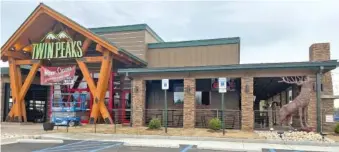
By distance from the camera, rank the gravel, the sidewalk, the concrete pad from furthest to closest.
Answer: the gravel, the sidewalk, the concrete pad

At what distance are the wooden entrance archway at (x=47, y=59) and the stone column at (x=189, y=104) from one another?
504cm

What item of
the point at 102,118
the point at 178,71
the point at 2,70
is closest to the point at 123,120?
the point at 102,118

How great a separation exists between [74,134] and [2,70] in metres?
13.9

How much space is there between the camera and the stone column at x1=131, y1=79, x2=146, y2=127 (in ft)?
63.6

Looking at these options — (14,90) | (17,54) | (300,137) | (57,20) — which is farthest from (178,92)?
(17,54)

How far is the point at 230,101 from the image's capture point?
70.8ft

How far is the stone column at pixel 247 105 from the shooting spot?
17078mm

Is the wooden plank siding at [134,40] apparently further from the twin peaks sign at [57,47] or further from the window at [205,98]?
the window at [205,98]

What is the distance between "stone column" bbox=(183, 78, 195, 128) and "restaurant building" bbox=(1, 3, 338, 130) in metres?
0.06

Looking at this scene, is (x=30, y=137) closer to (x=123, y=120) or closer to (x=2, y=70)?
(x=123, y=120)

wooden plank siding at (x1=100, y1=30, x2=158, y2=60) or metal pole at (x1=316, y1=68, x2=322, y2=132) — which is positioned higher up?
wooden plank siding at (x1=100, y1=30, x2=158, y2=60)

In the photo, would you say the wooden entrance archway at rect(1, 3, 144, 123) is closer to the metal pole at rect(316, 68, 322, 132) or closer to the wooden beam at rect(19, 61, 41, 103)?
the wooden beam at rect(19, 61, 41, 103)

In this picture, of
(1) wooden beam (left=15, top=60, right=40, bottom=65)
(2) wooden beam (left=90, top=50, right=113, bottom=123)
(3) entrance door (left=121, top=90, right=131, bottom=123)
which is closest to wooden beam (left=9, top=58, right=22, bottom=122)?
(1) wooden beam (left=15, top=60, right=40, bottom=65)

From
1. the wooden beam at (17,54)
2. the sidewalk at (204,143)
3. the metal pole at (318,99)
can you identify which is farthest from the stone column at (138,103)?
the wooden beam at (17,54)
